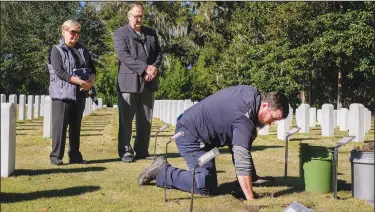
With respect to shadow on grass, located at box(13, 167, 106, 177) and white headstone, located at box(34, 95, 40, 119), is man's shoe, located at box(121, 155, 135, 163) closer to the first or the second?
shadow on grass, located at box(13, 167, 106, 177)

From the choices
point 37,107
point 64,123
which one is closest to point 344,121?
point 64,123

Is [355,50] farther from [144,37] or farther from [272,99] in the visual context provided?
[272,99]

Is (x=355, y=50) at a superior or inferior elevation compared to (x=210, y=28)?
inferior

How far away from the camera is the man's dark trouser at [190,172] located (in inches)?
205

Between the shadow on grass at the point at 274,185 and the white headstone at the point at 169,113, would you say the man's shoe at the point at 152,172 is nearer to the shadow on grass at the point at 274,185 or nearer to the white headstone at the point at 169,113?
the shadow on grass at the point at 274,185

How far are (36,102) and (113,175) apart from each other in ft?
53.2

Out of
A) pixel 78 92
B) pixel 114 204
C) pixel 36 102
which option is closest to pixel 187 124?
pixel 114 204

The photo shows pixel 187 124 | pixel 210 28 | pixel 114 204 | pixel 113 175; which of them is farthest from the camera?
pixel 210 28

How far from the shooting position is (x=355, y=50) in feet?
94.4

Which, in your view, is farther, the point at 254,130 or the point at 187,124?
the point at 187,124

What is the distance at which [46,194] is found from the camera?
499 cm

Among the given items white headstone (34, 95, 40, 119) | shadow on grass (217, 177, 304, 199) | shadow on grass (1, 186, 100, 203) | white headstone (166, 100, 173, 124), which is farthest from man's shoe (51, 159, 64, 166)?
white headstone (34, 95, 40, 119)

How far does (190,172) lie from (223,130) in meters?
0.57

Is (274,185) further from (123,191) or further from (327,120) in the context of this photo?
(327,120)
